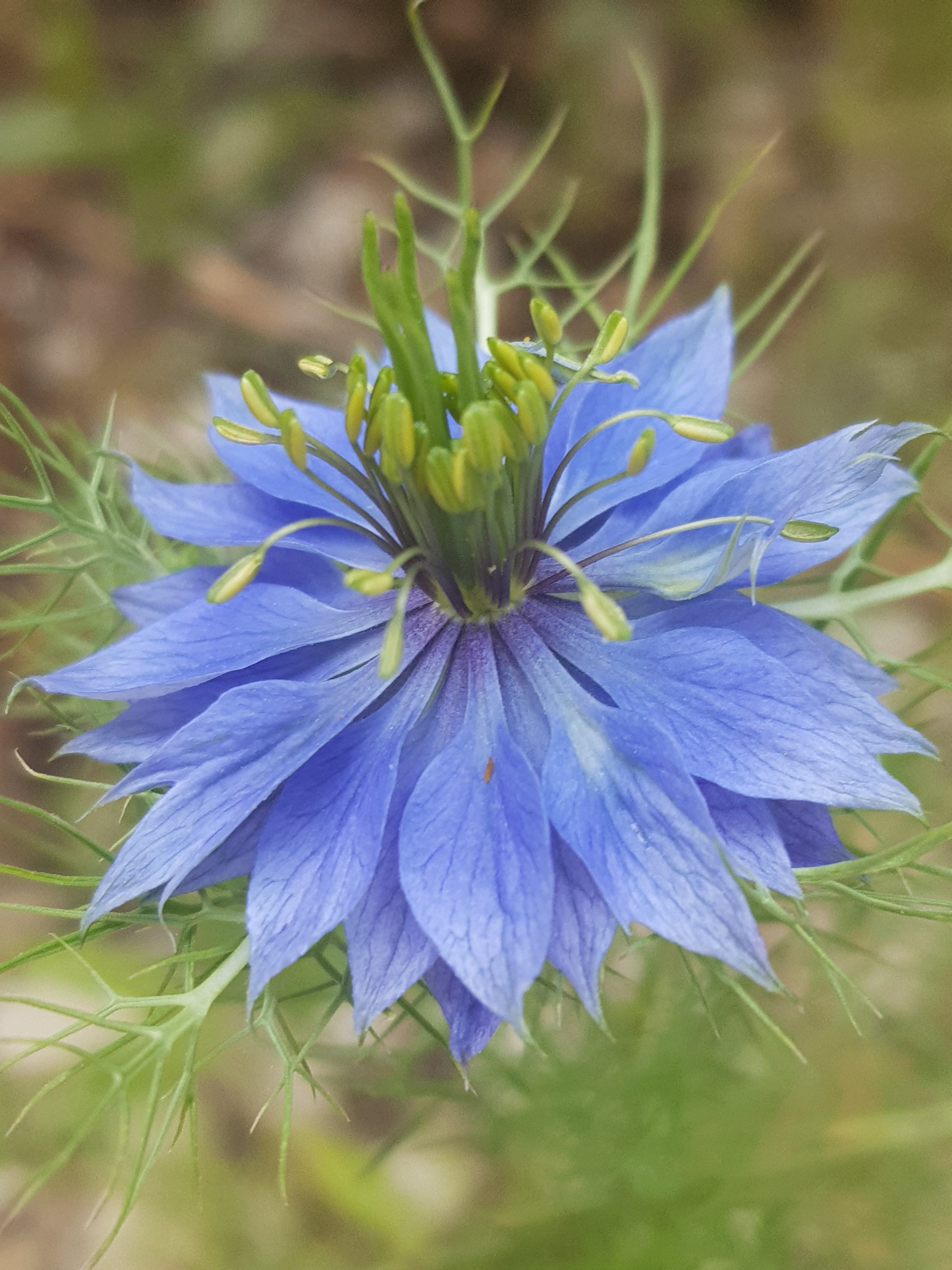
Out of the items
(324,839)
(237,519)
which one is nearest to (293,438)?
(237,519)

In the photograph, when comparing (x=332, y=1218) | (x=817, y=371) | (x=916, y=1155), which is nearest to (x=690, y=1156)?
(x=916, y=1155)

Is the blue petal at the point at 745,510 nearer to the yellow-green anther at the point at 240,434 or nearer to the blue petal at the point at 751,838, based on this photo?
the blue petal at the point at 751,838

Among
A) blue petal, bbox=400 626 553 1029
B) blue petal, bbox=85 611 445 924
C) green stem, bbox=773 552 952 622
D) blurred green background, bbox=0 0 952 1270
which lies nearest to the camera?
blue petal, bbox=400 626 553 1029

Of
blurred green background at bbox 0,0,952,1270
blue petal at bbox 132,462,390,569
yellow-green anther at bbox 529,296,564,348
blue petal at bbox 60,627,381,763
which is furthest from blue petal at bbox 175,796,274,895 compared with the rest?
blurred green background at bbox 0,0,952,1270

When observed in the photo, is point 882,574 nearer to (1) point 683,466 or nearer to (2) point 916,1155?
(1) point 683,466

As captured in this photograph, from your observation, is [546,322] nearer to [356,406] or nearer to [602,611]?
[356,406]

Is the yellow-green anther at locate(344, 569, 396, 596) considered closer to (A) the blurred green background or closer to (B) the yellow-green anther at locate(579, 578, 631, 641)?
(B) the yellow-green anther at locate(579, 578, 631, 641)
